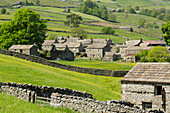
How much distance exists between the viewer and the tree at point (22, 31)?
93.7 m

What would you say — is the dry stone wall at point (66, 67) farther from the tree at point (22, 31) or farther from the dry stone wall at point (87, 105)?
the dry stone wall at point (87, 105)

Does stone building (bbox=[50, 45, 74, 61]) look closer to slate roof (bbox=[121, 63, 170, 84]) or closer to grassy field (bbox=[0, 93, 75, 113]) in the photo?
slate roof (bbox=[121, 63, 170, 84])

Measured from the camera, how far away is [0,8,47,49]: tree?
9369 cm

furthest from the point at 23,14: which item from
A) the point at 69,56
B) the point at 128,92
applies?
the point at 128,92

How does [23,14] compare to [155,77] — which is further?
[23,14]

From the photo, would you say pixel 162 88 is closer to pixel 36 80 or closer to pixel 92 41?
pixel 36 80

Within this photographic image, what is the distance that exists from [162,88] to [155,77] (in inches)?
57.5

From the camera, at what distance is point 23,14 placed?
322 feet

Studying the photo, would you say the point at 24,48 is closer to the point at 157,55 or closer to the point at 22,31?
the point at 22,31

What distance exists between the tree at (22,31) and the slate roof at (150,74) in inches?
2518

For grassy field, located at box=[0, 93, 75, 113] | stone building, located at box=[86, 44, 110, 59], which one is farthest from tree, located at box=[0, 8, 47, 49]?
grassy field, located at box=[0, 93, 75, 113]

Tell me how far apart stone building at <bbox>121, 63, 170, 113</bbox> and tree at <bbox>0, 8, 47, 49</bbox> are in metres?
64.5

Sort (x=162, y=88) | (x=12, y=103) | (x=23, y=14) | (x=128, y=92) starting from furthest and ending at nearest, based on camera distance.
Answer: (x=23, y=14) < (x=128, y=92) < (x=162, y=88) < (x=12, y=103)

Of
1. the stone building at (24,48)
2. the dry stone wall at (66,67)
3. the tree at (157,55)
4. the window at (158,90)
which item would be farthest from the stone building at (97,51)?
the window at (158,90)
